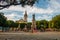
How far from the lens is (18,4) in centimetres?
1334

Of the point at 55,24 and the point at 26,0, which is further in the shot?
the point at 55,24

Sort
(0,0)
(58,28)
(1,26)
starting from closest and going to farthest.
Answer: (0,0) < (1,26) < (58,28)

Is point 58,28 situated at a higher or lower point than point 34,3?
lower

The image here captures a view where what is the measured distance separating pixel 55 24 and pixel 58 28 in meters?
2.54

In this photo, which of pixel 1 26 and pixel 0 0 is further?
pixel 1 26

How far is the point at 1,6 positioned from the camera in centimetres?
1321

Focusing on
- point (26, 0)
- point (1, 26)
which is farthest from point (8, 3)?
point (1, 26)

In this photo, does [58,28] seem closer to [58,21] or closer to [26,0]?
[58,21]

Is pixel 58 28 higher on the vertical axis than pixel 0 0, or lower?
lower

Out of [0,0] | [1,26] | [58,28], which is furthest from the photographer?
[58,28]

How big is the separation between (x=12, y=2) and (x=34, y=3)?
1362 mm

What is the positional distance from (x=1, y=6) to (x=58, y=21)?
284ft

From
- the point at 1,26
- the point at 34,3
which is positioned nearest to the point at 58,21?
the point at 1,26

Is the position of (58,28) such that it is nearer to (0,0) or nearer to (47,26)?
(47,26)
